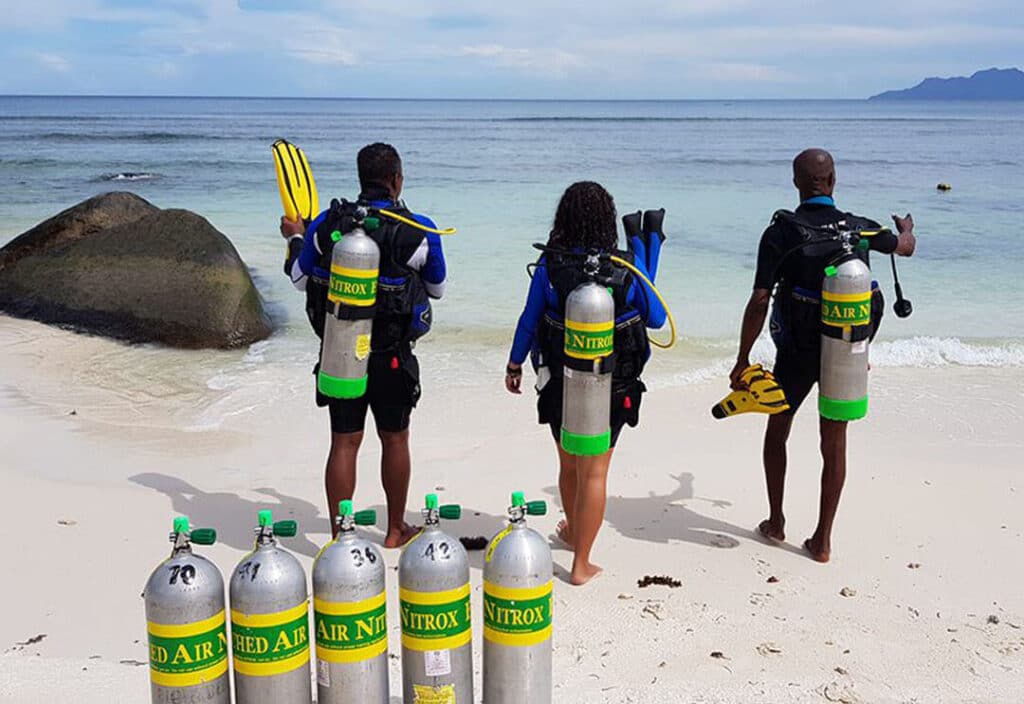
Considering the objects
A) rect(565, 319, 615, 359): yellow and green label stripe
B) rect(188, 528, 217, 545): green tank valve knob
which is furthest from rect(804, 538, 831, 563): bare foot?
rect(188, 528, 217, 545): green tank valve knob

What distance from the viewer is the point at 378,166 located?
517 cm

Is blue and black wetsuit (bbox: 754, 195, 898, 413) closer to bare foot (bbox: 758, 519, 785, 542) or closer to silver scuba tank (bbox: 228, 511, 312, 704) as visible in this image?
bare foot (bbox: 758, 519, 785, 542)

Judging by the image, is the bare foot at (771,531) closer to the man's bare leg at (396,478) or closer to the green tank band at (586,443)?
the green tank band at (586,443)

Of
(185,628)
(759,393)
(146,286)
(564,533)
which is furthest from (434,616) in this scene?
(146,286)

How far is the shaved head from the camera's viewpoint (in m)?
5.29

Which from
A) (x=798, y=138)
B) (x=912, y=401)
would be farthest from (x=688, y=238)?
(x=798, y=138)

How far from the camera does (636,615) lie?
4.98 metres

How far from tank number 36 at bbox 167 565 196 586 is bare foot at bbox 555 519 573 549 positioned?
2.87m

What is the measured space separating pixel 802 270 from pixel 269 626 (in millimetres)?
3219

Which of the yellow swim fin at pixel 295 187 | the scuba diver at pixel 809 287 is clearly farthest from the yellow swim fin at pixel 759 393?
the yellow swim fin at pixel 295 187

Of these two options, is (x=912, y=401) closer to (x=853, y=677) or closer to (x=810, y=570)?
(x=810, y=570)

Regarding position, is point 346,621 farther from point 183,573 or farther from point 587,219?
point 587,219

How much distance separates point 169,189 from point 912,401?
1062 inches

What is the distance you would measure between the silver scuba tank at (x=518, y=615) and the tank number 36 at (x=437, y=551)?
17 centimetres
